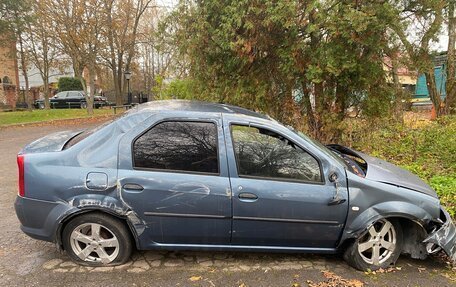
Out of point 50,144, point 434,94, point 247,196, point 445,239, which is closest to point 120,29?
point 434,94

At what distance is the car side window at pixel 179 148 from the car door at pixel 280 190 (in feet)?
0.58

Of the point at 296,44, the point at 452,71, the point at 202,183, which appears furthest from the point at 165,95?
the point at 202,183

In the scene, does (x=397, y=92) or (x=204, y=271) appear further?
(x=397, y=92)

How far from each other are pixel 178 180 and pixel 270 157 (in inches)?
35.3

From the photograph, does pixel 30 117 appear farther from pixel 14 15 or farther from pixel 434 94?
pixel 434 94

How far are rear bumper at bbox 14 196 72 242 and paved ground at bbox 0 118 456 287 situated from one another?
1.20 ft

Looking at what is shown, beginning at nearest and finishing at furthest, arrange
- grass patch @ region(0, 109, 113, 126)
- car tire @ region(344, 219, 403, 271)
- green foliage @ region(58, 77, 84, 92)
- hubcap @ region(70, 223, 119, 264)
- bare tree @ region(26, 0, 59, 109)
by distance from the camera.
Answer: hubcap @ region(70, 223, 119, 264) < car tire @ region(344, 219, 403, 271) < grass patch @ region(0, 109, 113, 126) < bare tree @ region(26, 0, 59, 109) < green foliage @ region(58, 77, 84, 92)

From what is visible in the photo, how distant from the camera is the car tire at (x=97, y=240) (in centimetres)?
313

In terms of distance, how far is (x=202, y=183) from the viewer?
3.07 m

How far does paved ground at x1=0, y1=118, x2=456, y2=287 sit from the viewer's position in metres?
3.07

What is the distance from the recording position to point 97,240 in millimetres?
3199

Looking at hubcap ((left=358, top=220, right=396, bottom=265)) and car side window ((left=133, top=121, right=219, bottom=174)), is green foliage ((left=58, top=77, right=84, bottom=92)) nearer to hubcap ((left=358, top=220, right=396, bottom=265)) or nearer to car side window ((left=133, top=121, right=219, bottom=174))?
car side window ((left=133, top=121, right=219, bottom=174))

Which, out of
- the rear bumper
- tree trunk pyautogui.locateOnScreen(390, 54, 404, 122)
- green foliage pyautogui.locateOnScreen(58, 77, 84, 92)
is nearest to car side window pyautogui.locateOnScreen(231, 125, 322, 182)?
the rear bumper

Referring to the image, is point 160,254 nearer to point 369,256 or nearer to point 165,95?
point 369,256
